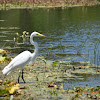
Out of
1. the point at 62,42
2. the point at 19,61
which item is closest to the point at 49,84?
the point at 19,61

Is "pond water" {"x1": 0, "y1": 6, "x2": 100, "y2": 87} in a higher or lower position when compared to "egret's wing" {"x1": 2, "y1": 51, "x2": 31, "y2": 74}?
lower

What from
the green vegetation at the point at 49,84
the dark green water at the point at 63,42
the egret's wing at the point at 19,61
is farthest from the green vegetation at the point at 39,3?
the egret's wing at the point at 19,61

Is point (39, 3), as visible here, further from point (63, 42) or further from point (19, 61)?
point (19, 61)

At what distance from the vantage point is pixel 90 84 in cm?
854

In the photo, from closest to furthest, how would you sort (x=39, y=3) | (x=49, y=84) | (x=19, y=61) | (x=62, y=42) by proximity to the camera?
1. (x=49, y=84)
2. (x=19, y=61)
3. (x=62, y=42)
4. (x=39, y=3)

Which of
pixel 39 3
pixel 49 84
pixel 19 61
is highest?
pixel 19 61

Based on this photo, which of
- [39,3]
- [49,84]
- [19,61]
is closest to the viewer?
[49,84]

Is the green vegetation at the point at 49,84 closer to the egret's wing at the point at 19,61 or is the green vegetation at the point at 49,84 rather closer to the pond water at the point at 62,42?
the egret's wing at the point at 19,61

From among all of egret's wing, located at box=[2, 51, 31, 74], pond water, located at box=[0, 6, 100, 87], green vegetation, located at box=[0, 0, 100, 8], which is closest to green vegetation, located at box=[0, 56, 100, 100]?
egret's wing, located at box=[2, 51, 31, 74]

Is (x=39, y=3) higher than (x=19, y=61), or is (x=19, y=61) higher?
(x=19, y=61)

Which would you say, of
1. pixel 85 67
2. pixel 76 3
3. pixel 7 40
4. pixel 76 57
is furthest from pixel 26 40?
pixel 76 3

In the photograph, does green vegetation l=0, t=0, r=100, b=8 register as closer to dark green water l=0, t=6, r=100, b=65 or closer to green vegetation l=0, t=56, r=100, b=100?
dark green water l=0, t=6, r=100, b=65

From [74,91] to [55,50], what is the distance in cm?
593

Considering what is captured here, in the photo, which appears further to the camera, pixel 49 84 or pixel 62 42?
pixel 62 42
